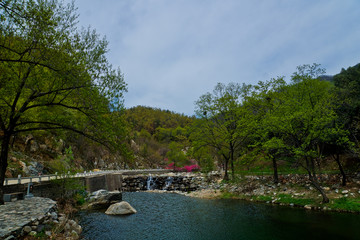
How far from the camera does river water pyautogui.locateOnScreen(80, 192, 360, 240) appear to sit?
38.7 ft

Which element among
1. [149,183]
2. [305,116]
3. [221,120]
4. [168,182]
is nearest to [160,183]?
[168,182]

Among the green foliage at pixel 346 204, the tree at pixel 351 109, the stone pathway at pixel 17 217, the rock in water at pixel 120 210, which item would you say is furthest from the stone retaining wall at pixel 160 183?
the stone pathway at pixel 17 217

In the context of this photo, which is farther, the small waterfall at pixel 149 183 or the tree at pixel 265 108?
the small waterfall at pixel 149 183

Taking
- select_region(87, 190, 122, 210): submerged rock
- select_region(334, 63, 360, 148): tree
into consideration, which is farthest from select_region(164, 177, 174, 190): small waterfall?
select_region(334, 63, 360, 148): tree

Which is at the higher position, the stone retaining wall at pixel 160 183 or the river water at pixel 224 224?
the stone retaining wall at pixel 160 183

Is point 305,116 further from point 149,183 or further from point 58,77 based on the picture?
point 149,183

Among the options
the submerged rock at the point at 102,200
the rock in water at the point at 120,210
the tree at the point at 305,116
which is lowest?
the rock in water at the point at 120,210

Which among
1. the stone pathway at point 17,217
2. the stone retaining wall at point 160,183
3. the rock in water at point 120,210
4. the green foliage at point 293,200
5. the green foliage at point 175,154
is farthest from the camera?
the green foliage at point 175,154

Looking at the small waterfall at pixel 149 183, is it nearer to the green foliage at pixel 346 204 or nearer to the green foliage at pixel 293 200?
the green foliage at pixel 293 200

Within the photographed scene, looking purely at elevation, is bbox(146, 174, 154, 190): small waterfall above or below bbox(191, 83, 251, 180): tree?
below

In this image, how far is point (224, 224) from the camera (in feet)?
45.7

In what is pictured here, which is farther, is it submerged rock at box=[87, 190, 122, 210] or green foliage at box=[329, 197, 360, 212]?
submerged rock at box=[87, 190, 122, 210]

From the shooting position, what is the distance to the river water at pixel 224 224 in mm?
11805

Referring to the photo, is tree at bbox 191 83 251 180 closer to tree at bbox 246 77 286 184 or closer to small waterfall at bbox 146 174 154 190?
tree at bbox 246 77 286 184
